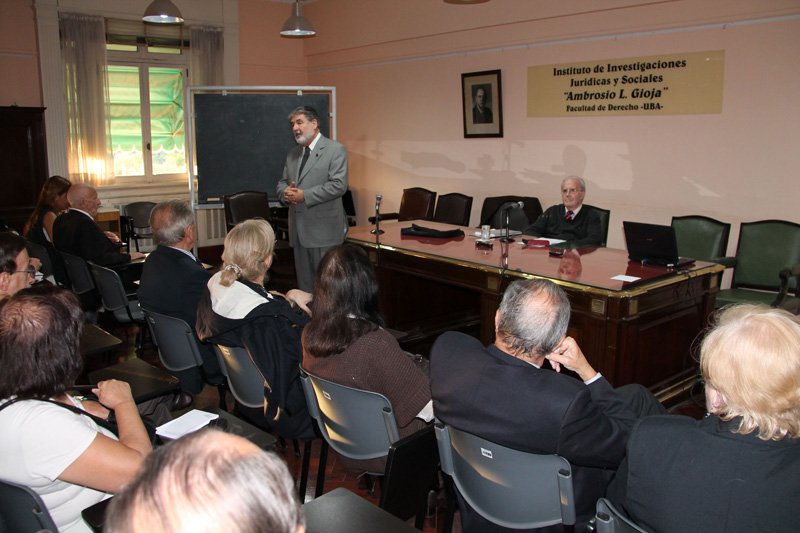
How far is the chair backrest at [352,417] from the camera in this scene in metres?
2.11

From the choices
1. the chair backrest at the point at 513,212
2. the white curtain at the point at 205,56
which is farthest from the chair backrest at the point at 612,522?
the white curtain at the point at 205,56

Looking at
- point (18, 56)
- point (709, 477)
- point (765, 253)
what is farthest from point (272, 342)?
point (18, 56)

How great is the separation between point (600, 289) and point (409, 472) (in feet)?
5.20

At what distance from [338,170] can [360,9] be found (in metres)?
3.92

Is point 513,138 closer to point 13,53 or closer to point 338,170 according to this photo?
point 338,170

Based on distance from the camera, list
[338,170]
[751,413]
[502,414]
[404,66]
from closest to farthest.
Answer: [751,413]
[502,414]
[338,170]
[404,66]

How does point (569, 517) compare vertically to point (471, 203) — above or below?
below

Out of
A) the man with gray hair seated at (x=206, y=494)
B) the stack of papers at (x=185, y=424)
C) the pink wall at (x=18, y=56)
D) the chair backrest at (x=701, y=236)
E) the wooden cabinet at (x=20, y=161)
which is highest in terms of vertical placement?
the pink wall at (x=18, y=56)

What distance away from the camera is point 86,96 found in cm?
727

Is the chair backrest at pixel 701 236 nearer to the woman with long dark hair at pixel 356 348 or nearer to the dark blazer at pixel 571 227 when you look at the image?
the dark blazer at pixel 571 227

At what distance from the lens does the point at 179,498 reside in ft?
2.15

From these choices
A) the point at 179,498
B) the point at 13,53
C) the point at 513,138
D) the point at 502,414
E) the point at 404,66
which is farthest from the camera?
the point at 404,66

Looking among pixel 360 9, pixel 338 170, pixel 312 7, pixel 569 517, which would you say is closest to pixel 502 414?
pixel 569 517

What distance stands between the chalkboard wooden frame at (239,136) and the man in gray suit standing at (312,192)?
160cm
